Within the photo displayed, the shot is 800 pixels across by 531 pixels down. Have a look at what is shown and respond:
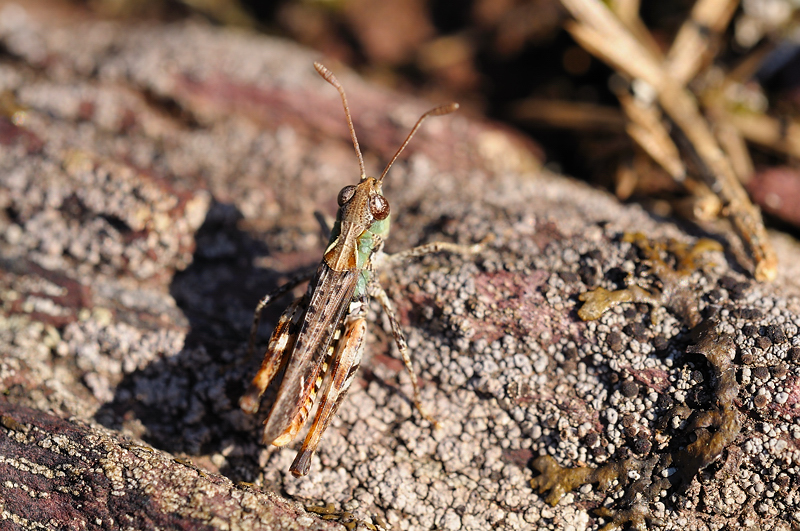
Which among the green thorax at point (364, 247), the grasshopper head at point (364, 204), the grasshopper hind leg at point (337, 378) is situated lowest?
the grasshopper hind leg at point (337, 378)

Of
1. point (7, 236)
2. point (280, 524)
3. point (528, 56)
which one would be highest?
point (528, 56)

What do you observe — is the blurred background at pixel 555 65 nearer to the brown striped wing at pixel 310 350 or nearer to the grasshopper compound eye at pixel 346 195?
the grasshopper compound eye at pixel 346 195

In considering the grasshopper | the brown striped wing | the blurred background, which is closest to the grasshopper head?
the grasshopper

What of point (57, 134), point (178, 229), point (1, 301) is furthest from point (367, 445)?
point (57, 134)

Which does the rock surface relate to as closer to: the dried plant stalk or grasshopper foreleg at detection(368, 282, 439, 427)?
grasshopper foreleg at detection(368, 282, 439, 427)

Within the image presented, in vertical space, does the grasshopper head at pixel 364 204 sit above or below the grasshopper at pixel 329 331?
above

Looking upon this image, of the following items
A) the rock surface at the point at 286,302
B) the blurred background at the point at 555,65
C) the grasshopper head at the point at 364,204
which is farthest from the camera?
the blurred background at the point at 555,65

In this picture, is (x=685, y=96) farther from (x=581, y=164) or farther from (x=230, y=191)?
(x=230, y=191)

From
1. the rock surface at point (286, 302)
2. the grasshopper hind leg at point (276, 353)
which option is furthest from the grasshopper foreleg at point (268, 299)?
the grasshopper hind leg at point (276, 353)
